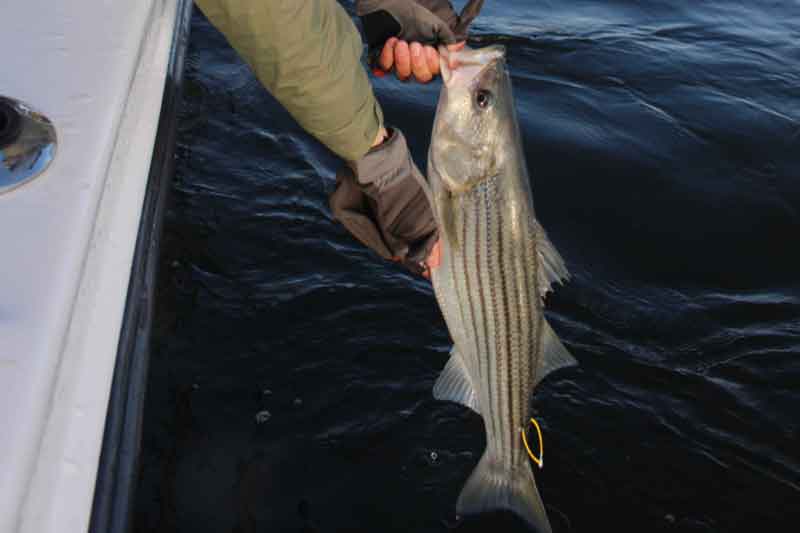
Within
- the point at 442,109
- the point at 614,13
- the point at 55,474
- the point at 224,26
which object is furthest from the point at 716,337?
the point at 614,13

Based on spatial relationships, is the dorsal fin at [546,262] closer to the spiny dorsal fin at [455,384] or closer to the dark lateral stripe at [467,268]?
the dark lateral stripe at [467,268]

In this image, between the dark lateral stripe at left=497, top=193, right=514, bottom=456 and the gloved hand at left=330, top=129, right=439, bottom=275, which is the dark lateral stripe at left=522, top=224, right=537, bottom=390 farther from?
the gloved hand at left=330, top=129, right=439, bottom=275

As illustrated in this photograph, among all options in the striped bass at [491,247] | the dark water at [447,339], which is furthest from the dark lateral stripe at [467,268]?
the dark water at [447,339]

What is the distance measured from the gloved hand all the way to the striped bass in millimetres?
144

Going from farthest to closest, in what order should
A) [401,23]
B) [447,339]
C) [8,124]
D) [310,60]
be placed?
[447,339] < [401,23] < [310,60] < [8,124]

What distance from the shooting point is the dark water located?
3195 millimetres

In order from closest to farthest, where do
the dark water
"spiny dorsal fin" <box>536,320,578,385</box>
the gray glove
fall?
1. the gray glove
2. "spiny dorsal fin" <box>536,320,578,385</box>
3. the dark water

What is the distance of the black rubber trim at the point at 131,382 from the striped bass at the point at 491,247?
1.02m

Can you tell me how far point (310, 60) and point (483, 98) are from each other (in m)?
0.87

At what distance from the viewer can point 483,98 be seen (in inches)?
107

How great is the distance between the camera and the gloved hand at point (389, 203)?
2.41 meters

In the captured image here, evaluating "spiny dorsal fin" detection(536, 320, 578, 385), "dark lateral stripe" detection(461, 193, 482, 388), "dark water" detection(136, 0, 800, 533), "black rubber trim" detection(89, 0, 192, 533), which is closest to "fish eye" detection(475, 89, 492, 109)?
"dark lateral stripe" detection(461, 193, 482, 388)

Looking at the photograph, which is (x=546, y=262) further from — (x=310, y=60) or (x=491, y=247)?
(x=310, y=60)

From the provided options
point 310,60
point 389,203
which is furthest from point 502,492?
point 310,60
